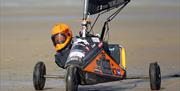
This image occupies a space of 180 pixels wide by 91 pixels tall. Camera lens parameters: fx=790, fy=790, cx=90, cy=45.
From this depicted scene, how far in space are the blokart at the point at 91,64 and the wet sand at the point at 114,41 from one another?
0.43 m

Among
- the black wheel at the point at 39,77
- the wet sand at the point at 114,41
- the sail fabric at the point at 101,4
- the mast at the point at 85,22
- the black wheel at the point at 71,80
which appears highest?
the sail fabric at the point at 101,4

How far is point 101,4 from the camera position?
13320 mm

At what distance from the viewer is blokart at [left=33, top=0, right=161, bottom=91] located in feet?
37.1

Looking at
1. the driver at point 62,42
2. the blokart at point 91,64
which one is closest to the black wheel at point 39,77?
the blokart at point 91,64

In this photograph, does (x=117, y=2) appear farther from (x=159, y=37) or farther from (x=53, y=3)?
(x=53, y=3)

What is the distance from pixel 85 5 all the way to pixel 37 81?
1.51 meters

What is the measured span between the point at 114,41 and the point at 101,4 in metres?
8.93

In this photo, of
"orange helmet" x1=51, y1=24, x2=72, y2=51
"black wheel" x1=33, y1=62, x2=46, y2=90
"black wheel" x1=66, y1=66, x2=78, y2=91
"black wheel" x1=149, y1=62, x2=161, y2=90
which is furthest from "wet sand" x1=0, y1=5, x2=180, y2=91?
"black wheel" x1=66, y1=66, x2=78, y2=91

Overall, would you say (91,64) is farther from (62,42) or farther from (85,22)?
(85,22)

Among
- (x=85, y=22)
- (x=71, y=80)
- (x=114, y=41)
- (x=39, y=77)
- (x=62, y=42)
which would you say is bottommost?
(x=114, y=41)

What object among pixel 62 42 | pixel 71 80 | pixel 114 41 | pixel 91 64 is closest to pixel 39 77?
pixel 62 42

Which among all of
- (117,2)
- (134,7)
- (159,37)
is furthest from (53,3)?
(117,2)

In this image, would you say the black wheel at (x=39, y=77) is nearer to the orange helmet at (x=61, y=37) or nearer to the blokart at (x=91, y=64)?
the blokart at (x=91, y=64)

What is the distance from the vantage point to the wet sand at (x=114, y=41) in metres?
13.3
